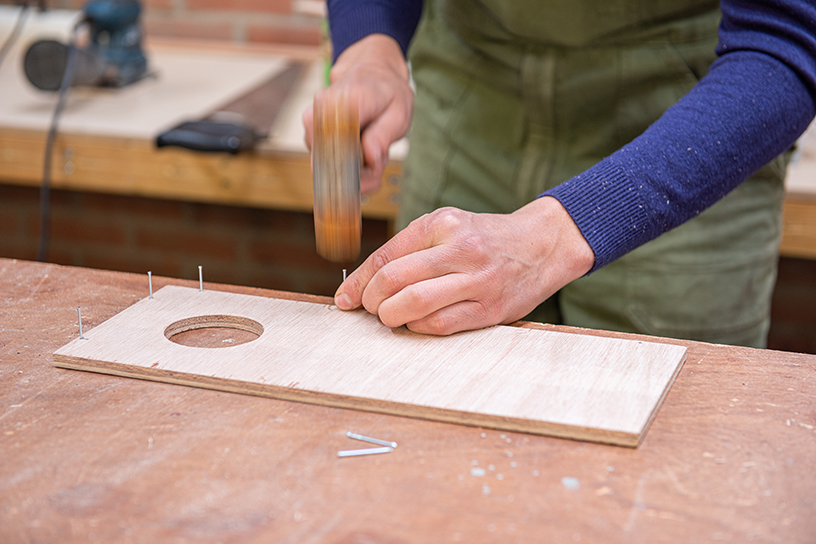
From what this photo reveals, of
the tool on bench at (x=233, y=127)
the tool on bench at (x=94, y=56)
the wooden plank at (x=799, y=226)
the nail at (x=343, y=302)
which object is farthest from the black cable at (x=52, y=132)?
the wooden plank at (x=799, y=226)

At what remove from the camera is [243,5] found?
8.09 ft

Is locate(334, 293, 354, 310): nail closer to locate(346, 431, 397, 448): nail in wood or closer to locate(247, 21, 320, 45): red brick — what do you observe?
locate(346, 431, 397, 448): nail in wood

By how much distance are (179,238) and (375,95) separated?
4.21 ft

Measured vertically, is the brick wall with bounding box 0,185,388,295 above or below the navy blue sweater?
below

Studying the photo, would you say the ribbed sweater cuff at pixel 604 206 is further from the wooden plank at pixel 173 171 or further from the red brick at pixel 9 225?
the red brick at pixel 9 225

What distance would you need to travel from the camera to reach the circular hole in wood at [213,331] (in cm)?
86

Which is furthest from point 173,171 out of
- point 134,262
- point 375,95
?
point 375,95

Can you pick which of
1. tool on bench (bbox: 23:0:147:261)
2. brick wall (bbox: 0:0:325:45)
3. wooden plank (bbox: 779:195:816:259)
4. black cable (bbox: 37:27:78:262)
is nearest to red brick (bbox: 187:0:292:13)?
brick wall (bbox: 0:0:325:45)

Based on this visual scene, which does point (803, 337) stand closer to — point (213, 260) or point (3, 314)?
A: point (213, 260)

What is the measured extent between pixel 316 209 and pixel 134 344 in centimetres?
24

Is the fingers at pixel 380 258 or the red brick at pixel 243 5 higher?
the red brick at pixel 243 5

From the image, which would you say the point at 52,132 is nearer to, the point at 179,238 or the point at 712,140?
the point at 179,238

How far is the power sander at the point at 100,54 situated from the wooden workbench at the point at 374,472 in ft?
4.32

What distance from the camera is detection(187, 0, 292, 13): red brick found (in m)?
2.44
